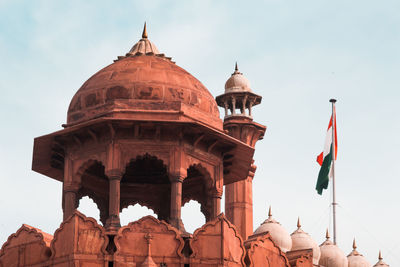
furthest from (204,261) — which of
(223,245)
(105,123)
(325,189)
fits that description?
(325,189)

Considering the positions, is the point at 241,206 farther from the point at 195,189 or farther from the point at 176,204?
the point at 176,204

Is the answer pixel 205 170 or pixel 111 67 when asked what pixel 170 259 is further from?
pixel 111 67

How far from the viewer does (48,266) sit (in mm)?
26094

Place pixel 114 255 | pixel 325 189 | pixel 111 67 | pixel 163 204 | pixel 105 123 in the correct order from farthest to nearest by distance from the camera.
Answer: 1. pixel 325 189
2. pixel 163 204
3. pixel 111 67
4. pixel 105 123
5. pixel 114 255

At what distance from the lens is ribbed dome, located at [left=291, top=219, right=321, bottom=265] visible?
34750mm

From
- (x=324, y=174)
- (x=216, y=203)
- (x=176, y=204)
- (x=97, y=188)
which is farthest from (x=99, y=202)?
(x=324, y=174)

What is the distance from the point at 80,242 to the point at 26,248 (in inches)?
74.9

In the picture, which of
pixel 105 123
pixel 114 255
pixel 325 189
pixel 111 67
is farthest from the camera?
pixel 325 189

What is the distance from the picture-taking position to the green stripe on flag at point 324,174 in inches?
1665

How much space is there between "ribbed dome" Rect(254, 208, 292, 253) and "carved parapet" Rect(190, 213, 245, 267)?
659 centimetres

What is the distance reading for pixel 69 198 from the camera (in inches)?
1106

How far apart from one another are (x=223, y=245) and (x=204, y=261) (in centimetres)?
60

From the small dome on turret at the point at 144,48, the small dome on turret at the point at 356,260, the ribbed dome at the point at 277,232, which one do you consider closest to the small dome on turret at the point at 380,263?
the small dome on turret at the point at 356,260

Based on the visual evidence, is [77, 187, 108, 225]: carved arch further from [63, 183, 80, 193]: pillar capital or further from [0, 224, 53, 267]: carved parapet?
[0, 224, 53, 267]: carved parapet
